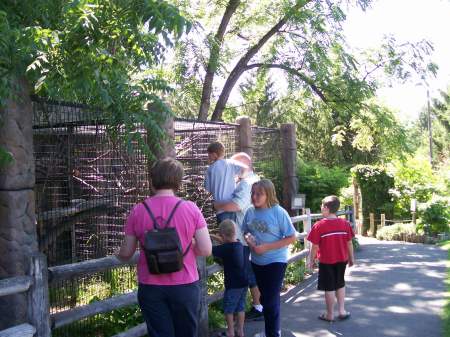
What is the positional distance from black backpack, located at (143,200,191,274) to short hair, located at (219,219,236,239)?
1.93m

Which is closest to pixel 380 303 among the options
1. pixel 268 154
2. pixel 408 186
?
pixel 268 154

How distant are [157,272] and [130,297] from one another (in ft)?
5.74

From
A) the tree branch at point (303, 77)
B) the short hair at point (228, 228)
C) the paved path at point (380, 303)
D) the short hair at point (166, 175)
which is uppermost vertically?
the tree branch at point (303, 77)

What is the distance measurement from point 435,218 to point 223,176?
12328 mm

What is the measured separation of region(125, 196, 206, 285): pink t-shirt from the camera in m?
3.42

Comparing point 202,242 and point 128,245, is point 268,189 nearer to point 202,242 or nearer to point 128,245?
point 202,242

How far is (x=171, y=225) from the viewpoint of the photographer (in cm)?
342

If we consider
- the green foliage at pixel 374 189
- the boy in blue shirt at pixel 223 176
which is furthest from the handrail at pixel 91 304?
the green foliage at pixel 374 189

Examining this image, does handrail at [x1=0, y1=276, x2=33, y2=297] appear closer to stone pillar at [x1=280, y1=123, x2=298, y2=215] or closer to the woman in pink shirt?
the woman in pink shirt

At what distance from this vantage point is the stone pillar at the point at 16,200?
154 inches

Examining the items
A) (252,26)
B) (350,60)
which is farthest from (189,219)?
(252,26)

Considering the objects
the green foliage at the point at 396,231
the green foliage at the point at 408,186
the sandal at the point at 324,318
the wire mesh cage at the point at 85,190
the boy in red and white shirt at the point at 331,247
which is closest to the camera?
the wire mesh cage at the point at 85,190

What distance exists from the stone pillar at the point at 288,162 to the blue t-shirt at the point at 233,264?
17.9 ft

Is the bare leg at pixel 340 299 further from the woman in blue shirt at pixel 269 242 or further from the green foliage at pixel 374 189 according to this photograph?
the green foliage at pixel 374 189
